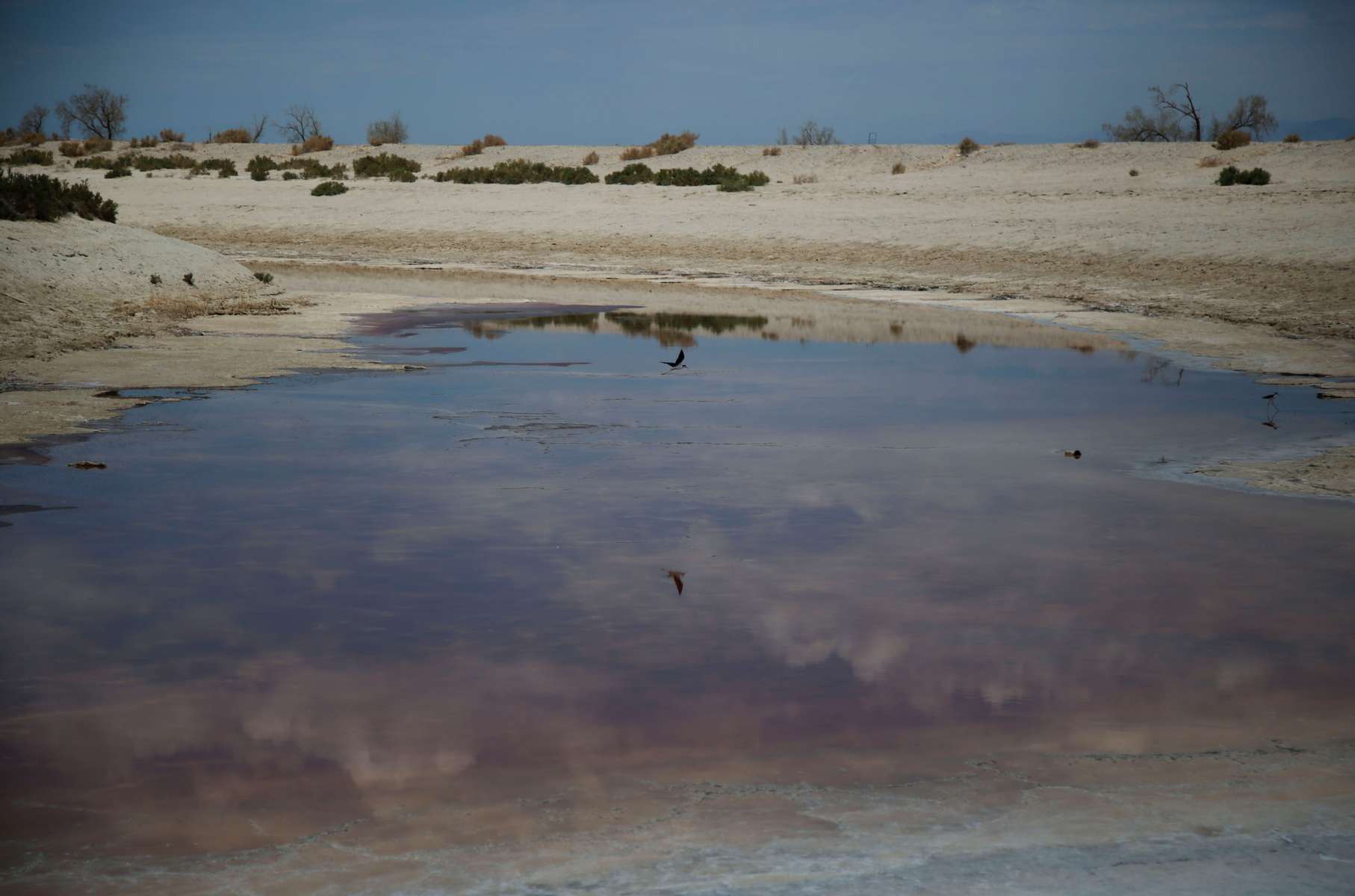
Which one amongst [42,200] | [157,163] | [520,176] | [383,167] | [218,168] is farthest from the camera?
[157,163]

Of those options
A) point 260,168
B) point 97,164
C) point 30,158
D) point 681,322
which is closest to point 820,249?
point 681,322

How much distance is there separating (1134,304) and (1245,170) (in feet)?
46.7

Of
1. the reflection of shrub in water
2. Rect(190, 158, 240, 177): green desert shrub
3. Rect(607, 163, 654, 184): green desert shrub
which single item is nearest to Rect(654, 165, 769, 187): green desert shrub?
Rect(607, 163, 654, 184): green desert shrub

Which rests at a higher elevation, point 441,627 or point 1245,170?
point 1245,170

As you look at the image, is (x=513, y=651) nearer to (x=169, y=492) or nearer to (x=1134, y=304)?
(x=169, y=492)

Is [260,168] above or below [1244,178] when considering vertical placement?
above

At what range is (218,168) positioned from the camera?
44438mm

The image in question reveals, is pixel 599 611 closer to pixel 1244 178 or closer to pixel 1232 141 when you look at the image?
pixel 1244 178

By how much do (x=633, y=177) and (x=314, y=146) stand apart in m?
23.0

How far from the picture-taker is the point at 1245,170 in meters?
29.9

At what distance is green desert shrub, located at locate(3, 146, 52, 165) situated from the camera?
152 ft

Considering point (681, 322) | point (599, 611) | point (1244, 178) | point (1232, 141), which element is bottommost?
point (599, 611)

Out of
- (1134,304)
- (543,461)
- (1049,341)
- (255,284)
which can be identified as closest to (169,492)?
(543,461)

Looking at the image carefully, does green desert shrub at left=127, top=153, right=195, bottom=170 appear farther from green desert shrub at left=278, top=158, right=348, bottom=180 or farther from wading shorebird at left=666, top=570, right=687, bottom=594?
wading shorebird at left=666, top=570, right=687, bottom=594
